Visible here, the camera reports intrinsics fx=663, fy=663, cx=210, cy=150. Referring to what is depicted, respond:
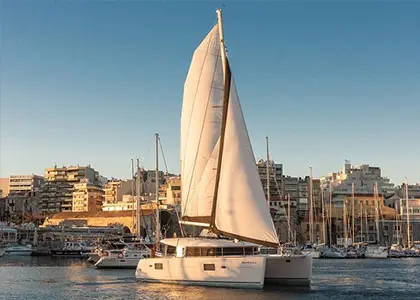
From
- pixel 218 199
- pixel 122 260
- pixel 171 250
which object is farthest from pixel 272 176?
pixel 218 199

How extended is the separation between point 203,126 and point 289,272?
1036 cm

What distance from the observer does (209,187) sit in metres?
40.7

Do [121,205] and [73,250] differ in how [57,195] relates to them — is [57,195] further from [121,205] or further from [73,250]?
[73,250]

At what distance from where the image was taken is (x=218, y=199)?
39.4 meters

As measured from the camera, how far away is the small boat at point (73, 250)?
107 m

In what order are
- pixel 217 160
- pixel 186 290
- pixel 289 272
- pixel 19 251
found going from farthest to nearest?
pixel 19 251, pixel 217 160, pixel 289 272, pixel 186 290

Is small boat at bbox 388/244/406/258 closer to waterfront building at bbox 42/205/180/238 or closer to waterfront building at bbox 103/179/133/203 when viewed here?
waterfront building at bbox 42/205/180/238

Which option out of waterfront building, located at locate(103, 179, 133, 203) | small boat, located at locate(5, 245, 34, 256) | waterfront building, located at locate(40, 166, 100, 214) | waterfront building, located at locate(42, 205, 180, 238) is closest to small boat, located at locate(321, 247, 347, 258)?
waterfront building, located at locate(42, 205, 180, 238)

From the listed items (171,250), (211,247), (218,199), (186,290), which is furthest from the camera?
(171,250)

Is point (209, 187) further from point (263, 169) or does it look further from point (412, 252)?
point (263, 169)

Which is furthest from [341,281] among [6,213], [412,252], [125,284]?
[6,213]

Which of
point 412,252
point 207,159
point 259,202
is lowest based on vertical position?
point 412,252

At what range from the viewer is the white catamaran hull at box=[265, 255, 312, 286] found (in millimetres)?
39800

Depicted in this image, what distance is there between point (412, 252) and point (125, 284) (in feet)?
231
